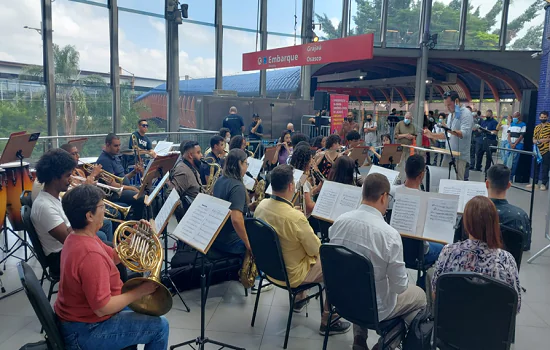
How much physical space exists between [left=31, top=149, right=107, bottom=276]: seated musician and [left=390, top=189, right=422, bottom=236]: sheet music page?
254 cm

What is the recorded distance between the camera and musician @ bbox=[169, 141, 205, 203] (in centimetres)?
466

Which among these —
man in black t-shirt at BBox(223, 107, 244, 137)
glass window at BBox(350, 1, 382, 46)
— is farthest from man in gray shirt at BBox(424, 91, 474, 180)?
glass window at BBox(350, 1, 382, 46)

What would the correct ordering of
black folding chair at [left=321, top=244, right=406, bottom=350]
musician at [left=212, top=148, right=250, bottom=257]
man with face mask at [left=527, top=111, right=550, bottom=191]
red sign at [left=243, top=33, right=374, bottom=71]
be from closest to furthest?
1. black folding chair at [left=321, top=244, right=406, bottom=350]
2. musician at [left=212, top=148, right=250, bottom=257]
3. red sign at [left=243, top=33, right=374, bottom=71]
4. man with face mask at [left=527, top=111, right=550, bottom=191]

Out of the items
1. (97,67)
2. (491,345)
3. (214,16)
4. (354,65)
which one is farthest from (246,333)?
(354,65)

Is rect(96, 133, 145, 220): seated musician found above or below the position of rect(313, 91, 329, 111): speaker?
below

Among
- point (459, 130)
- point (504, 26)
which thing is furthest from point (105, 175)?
point (504, 26)

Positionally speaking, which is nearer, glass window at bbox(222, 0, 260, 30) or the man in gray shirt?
the man in gray shirt

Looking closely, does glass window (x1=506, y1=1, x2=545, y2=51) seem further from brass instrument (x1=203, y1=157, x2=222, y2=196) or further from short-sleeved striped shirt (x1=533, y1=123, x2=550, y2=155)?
brass instrument (x1=203, y1=157, x2=222, y2=196)

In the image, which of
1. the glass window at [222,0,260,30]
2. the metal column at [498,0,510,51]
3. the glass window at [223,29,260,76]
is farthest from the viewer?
the metal column at [498,0,510,51]

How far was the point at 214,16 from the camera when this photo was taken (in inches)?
506

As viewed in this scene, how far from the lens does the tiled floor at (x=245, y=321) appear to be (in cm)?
325

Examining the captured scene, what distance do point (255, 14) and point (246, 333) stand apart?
12.3 metres

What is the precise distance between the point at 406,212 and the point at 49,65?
9.63m

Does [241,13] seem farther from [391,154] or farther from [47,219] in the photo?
[47,219]
